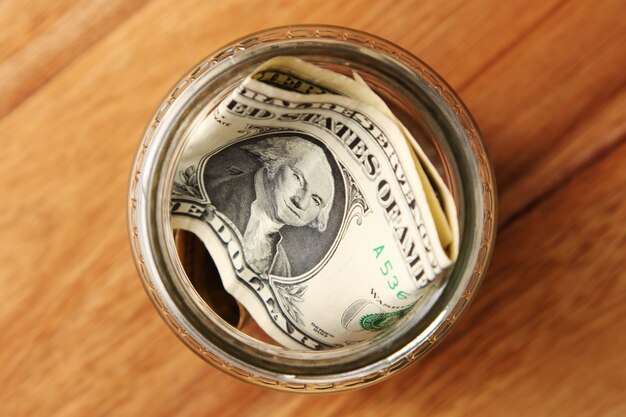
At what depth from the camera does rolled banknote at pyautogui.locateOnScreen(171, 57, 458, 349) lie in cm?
39

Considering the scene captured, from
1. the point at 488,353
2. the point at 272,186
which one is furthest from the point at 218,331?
the point at 488,353

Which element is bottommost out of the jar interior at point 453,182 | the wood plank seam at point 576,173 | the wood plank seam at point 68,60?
the wood plank seam at point 576,173

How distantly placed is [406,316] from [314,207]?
0.08 meters

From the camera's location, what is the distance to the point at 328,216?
0.42 m

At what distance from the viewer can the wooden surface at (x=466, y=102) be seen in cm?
50

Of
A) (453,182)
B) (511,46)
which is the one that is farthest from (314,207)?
(511,46)

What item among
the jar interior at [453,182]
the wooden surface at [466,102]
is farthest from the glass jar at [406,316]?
the wooden surface at [466,102]

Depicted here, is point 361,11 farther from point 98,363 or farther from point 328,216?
point 98,363

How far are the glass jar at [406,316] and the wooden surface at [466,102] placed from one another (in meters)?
0.10

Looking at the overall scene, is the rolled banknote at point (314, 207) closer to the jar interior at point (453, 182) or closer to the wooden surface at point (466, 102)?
the jar interior at point (453, 182)

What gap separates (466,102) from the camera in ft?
1.65

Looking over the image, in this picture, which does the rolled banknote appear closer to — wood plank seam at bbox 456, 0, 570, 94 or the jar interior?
the jar interior

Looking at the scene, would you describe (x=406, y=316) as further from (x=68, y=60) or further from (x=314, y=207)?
(x=68, y=60)

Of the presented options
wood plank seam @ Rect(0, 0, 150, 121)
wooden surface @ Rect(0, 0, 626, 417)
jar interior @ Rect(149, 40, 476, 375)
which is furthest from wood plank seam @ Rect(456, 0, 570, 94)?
wood plank seam @ Rect(0, 0, 150, 121)
